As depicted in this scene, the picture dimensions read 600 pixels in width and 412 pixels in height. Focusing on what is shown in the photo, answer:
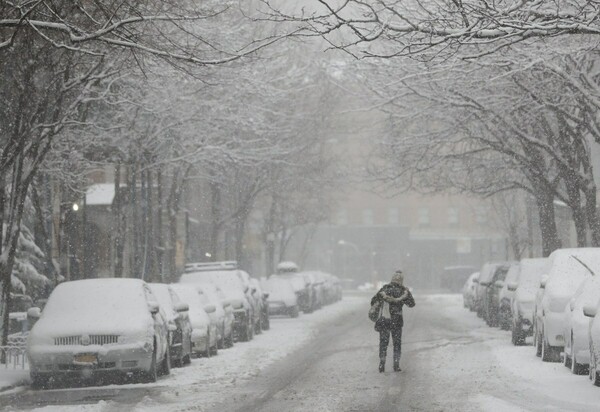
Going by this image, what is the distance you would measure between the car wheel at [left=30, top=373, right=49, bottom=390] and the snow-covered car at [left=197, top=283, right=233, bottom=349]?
841 centimetres

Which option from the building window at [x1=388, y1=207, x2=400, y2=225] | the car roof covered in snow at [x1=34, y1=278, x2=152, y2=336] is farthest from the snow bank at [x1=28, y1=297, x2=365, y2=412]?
the building window at [x1=388, y1=207, x2=400, y2=225]

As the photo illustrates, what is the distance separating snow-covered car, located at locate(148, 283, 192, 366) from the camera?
22094mm

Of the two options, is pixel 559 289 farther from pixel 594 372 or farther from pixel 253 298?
pixel 253 298

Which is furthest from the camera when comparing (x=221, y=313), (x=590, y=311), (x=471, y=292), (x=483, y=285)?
(x=471, y=292)

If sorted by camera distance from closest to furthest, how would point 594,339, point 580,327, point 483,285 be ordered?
1. point 594,339
2. point 580,327
3. point 483,285

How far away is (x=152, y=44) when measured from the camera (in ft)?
60.9

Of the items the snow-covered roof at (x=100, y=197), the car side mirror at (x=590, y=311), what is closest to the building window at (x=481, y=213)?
the snow-covered roof at (x=100, y=197)

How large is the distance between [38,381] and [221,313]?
9.56 m

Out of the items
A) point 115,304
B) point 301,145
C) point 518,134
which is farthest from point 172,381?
point 301,145

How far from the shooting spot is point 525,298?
27.4 meters

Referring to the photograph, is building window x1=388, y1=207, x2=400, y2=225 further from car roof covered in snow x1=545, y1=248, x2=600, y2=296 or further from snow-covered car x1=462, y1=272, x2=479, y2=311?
car roof covered in snow x1=545, y1=248, x2=600, y2=296

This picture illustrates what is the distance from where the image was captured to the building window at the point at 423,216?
11856 centimetres

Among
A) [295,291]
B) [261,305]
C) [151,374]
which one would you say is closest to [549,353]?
[151,374]

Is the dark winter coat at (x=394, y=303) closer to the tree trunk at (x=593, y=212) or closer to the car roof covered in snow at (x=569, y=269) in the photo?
the car roof covered in snow at (x=569, y=269)
